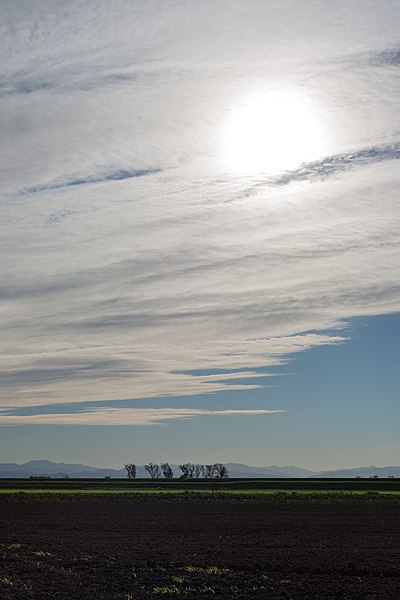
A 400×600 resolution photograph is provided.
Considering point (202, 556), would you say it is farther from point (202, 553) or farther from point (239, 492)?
point (239, 492)

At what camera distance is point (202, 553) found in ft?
117

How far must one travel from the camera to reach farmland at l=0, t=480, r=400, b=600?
25812mm

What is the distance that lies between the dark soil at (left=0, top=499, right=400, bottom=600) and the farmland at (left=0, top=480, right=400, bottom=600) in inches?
2.1

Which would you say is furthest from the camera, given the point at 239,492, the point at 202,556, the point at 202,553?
the point at 239,492

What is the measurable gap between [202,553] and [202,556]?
1187 mm

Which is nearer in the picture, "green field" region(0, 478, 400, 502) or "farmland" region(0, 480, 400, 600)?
"farmland" region(0, 480, 400, 600)

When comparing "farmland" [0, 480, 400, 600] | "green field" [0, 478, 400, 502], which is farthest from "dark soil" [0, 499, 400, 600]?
"green field" [0, 478, 400, 502]

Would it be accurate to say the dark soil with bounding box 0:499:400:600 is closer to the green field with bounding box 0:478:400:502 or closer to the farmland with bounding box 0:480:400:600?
the farmland with bounding box 0:480:400:600

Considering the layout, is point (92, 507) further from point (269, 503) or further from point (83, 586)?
point (83, 586)

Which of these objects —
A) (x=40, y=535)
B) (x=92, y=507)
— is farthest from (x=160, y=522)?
(x=92, y=507)

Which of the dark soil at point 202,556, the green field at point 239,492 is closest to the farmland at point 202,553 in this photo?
the dark soil at point 202,556

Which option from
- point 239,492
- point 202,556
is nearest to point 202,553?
point 202,556

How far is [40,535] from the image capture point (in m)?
45.4

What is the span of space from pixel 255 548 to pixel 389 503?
44025mm
